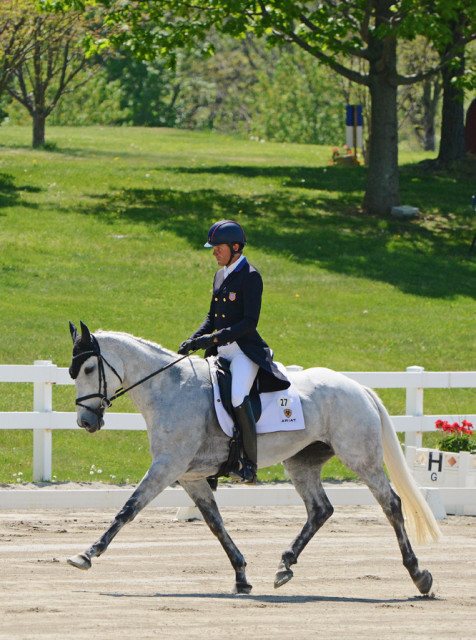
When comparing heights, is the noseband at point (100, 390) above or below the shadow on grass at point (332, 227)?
above

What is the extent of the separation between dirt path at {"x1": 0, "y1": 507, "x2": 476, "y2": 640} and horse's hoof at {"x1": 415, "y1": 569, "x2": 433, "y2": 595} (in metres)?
0.11

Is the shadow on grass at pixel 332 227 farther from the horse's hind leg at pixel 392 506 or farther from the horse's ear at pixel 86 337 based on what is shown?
the horse's ear at pixel 86 337

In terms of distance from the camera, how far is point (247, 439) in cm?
815

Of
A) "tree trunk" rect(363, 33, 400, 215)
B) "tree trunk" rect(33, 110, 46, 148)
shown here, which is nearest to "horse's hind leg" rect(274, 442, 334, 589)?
"tree trunk" rect(363, 33, 400, 215)

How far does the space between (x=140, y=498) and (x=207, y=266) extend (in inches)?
635

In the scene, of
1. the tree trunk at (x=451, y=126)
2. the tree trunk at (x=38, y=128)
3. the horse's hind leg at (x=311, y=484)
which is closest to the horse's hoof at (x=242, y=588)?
the horse's hind leg at (x=311, y=484)

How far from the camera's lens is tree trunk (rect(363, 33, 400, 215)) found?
27.2 meters

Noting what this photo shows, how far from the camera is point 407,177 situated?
32.8m

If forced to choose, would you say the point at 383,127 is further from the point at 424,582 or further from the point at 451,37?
Answer: the point at 424,582

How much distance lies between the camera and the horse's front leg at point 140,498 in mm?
7473

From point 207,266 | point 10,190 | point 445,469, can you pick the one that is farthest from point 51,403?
point 10,190

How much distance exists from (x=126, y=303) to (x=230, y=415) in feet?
41.6

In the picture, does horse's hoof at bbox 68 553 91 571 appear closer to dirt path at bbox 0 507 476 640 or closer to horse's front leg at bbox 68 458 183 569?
horse's front leg at bbox 68 458 183 569

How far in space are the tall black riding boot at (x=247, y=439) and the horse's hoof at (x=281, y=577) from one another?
716 mm
